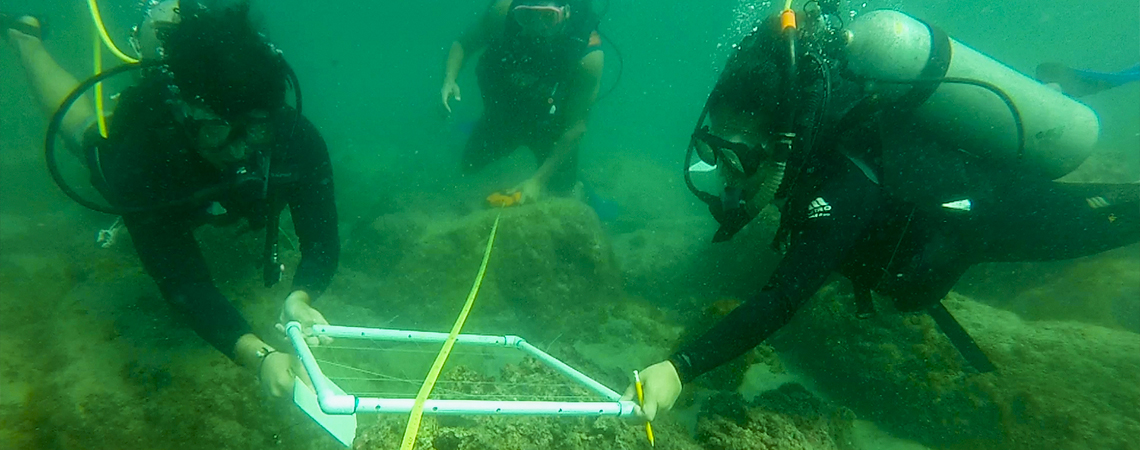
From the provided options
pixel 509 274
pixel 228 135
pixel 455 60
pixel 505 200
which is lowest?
pixel 509 274

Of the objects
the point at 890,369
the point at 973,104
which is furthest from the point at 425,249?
the point at 973,104

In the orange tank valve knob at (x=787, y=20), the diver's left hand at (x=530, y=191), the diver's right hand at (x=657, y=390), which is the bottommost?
the diver's left hand at (x=530, y=191)

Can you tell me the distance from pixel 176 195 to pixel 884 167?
4.30 m

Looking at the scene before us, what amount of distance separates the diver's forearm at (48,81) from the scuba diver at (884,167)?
5.98m

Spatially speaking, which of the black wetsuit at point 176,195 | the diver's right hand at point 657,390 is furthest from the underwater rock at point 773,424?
the black wetsuit at point 176,195

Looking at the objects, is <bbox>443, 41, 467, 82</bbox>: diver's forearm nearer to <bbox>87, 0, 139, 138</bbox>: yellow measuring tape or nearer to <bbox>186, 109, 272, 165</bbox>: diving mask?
<bbox>87, 0, 139, 138</bbox>: yellow measuring tape

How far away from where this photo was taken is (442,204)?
979cm

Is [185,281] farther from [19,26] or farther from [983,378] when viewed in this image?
[983,378]

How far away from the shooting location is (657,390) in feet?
7.19

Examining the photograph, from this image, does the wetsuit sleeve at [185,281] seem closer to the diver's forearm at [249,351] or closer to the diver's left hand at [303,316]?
the diver's forearm at [249,351]

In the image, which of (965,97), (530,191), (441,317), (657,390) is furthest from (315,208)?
(965,97)

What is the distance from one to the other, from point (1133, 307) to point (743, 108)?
18.0 ft

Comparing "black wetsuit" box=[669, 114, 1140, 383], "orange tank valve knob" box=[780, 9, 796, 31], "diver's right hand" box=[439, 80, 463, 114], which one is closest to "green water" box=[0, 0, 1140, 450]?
"diver's right hand" box=[439, 80, 463, 114]

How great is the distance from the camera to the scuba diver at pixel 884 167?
244cm
